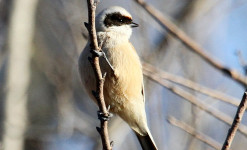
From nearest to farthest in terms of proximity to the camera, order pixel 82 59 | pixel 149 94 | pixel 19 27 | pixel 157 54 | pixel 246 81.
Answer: pixel 246 81 → pixel 82 59 → pixel 149 94 → pixel 19 27 → pixel 157 54

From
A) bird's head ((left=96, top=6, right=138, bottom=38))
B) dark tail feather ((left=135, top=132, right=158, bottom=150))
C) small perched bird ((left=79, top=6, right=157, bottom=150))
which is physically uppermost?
bird's head ((left=96, top=6, right=138, bottom=38))

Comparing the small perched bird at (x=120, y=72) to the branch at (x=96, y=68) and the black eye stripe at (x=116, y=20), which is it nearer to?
the black eye stripe at (x=116, y=20)

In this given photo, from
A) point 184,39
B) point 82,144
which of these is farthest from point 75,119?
point 184,39

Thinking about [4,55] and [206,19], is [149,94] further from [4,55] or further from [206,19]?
[4,55]

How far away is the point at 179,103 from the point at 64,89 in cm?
158

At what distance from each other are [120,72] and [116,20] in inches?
26.6

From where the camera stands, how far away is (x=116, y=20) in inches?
173

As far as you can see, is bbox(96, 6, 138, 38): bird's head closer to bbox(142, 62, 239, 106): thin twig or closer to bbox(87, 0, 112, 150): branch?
bbox(142, 62, 239, 106): thin twig

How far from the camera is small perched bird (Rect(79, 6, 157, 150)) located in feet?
12.9

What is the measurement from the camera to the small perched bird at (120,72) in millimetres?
3920

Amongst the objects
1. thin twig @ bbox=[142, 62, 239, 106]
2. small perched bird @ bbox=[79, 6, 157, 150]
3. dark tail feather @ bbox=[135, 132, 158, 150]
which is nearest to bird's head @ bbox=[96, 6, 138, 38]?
small perched bird @ bbox=[79, 6, 157, 150]

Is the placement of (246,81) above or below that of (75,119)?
above

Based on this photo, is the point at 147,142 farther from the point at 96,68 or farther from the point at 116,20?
the point at 96,68

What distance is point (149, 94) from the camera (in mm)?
5492
